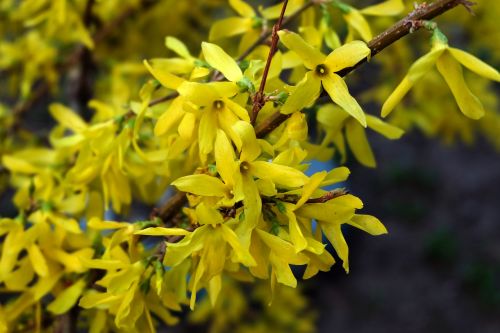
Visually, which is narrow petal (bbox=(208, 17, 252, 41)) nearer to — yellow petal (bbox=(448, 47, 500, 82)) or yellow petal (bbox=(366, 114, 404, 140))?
yellow petal (bbox=(366, 114, 404, 140))

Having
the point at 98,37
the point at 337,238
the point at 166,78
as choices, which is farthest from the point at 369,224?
the point at 98,37

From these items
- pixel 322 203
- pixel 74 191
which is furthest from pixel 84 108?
pixel 322 203

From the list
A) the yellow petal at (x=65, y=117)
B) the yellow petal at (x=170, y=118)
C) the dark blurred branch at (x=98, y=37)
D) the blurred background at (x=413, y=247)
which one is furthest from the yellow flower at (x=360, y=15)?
the blurred background at (x=413, y=247)

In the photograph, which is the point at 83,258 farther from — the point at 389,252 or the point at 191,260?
the point at 389,252

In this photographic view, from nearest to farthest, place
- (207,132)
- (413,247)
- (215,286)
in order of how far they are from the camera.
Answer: (207,132) → (215,286) → (413,247)

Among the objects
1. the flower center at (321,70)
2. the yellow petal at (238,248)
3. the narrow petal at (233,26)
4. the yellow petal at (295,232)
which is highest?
the flower center at (321,70)

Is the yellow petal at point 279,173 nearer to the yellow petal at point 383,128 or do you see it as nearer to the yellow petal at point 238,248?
the yellow petal at point 238,248

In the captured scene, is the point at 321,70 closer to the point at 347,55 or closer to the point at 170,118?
the point at 347,55
